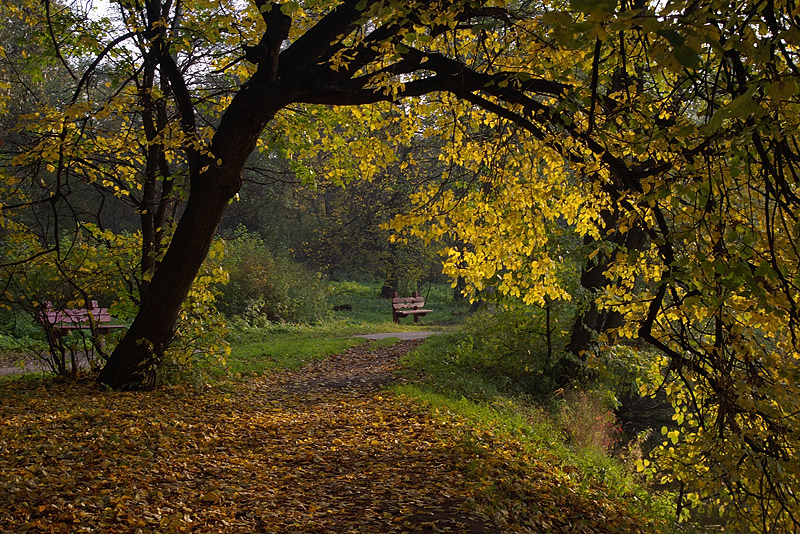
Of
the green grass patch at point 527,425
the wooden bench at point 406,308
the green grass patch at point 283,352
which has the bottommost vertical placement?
the green grass patch at point 527,425

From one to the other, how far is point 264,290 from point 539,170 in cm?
1242

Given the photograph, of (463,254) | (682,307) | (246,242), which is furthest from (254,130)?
(246,242)

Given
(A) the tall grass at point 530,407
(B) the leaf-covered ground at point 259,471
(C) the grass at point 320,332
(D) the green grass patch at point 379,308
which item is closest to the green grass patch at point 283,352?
(C) the grass at point 320,332

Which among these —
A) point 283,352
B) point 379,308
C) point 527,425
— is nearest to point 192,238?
point 527,425

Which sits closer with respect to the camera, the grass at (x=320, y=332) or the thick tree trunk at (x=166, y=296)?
the thick tree trunk at (x=166, y=296)

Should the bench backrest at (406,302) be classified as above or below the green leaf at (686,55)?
below

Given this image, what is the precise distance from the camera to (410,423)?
718 centimetres

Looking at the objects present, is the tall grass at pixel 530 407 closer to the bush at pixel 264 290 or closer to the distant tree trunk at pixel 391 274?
the bush at pixel 264 290

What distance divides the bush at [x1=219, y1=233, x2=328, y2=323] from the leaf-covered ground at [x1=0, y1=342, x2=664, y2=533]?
9.62 m

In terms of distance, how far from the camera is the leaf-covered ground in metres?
4.19

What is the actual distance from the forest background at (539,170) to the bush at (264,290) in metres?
7.50

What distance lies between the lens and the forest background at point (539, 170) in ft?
10.6

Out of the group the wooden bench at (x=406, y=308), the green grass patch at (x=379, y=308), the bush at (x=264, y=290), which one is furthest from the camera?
the wooden bench at (x=406, y=308)

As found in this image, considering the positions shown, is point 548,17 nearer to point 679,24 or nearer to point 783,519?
point 679,24
